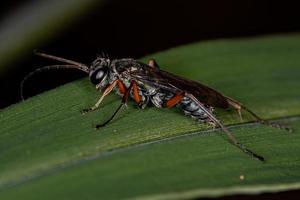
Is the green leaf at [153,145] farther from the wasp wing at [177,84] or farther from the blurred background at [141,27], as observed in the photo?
the blurred background at [141,27]

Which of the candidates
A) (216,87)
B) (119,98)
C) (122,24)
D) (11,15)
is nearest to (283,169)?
(216,87)

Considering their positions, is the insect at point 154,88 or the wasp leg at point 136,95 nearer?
the insect at point 154,88

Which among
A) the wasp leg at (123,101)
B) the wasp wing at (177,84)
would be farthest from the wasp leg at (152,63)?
the wasp leg at (123,101)

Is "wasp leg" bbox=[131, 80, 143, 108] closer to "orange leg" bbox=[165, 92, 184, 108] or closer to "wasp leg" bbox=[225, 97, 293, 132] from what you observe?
"orange leg" bbox=[165, 92, 184, 108]

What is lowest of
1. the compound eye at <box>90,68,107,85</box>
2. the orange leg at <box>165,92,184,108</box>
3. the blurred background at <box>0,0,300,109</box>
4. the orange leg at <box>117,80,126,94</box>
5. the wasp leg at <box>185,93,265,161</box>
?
the wasp leg at <box>185,93,265,161</box>

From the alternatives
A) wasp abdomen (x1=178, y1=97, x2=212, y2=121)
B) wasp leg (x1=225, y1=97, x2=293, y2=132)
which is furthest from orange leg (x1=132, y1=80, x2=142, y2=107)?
wasp leg (x1=225, y1=97, x2=293, y2=132)

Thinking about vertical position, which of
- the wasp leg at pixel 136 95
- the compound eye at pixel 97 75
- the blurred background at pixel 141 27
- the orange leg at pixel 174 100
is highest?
the blurred background at pixel 141 27
